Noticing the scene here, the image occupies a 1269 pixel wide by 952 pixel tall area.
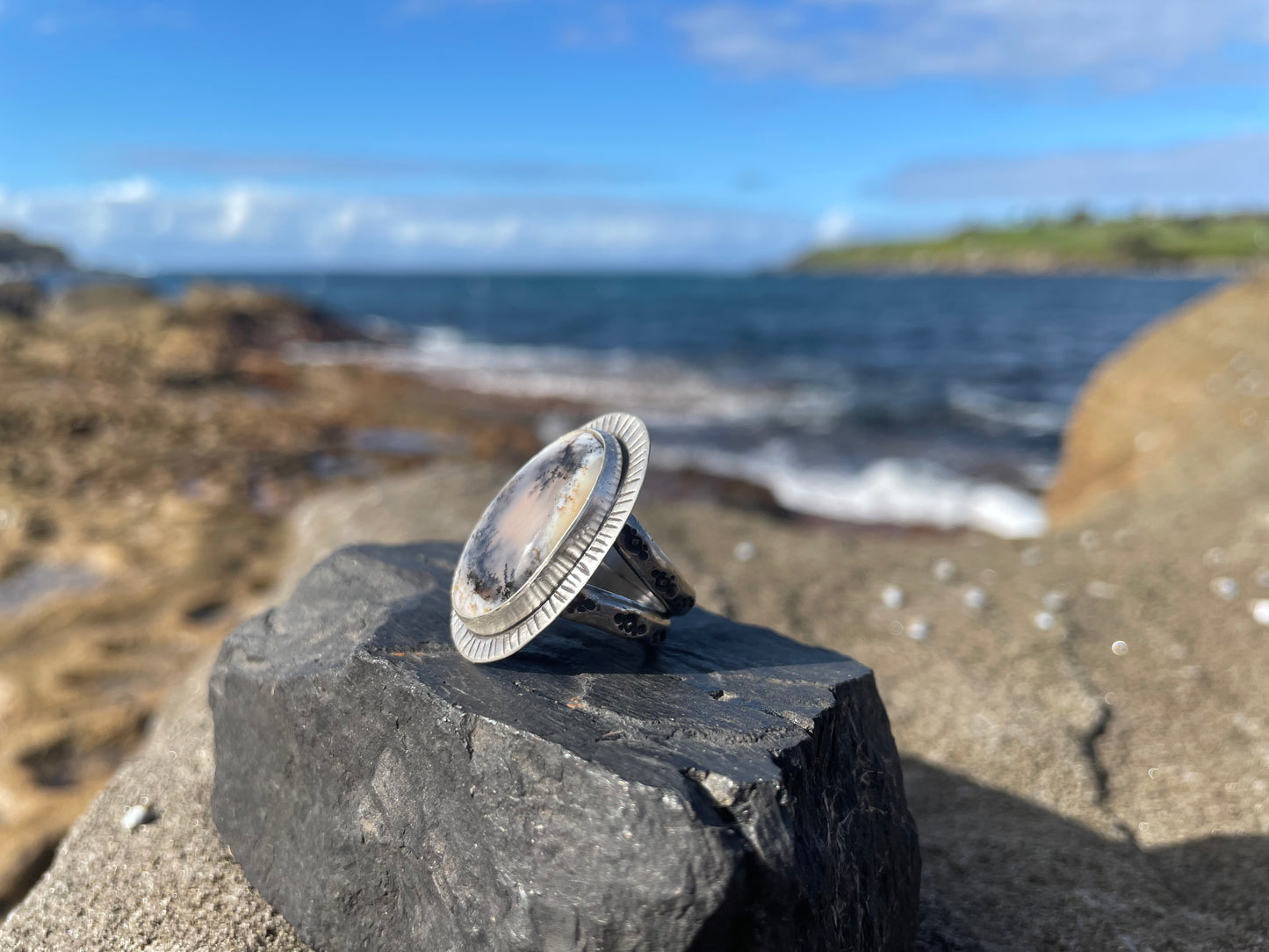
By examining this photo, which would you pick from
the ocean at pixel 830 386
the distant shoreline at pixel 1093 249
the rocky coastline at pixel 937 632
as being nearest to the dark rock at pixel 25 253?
the ocean at pixel 830 386

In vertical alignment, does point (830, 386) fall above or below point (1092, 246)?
below

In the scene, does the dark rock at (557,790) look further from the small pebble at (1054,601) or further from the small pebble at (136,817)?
the small pebble at (1054,601)

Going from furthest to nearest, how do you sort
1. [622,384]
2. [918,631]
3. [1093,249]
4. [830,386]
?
[1093,249] < [830,386] < [622,384] < [918,631]

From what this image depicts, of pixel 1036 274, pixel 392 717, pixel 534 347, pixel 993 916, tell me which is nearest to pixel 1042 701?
pixel 993 916

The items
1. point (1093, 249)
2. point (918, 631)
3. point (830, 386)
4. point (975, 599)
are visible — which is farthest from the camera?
point (1093, 249)

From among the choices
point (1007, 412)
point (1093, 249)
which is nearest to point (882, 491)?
point (1007, 412)

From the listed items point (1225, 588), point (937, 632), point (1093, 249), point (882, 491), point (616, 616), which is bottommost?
point (882, 491)

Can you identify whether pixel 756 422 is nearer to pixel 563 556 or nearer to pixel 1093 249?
pixel 563 556

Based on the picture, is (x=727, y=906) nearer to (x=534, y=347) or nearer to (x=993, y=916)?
(x=993, y=916)
